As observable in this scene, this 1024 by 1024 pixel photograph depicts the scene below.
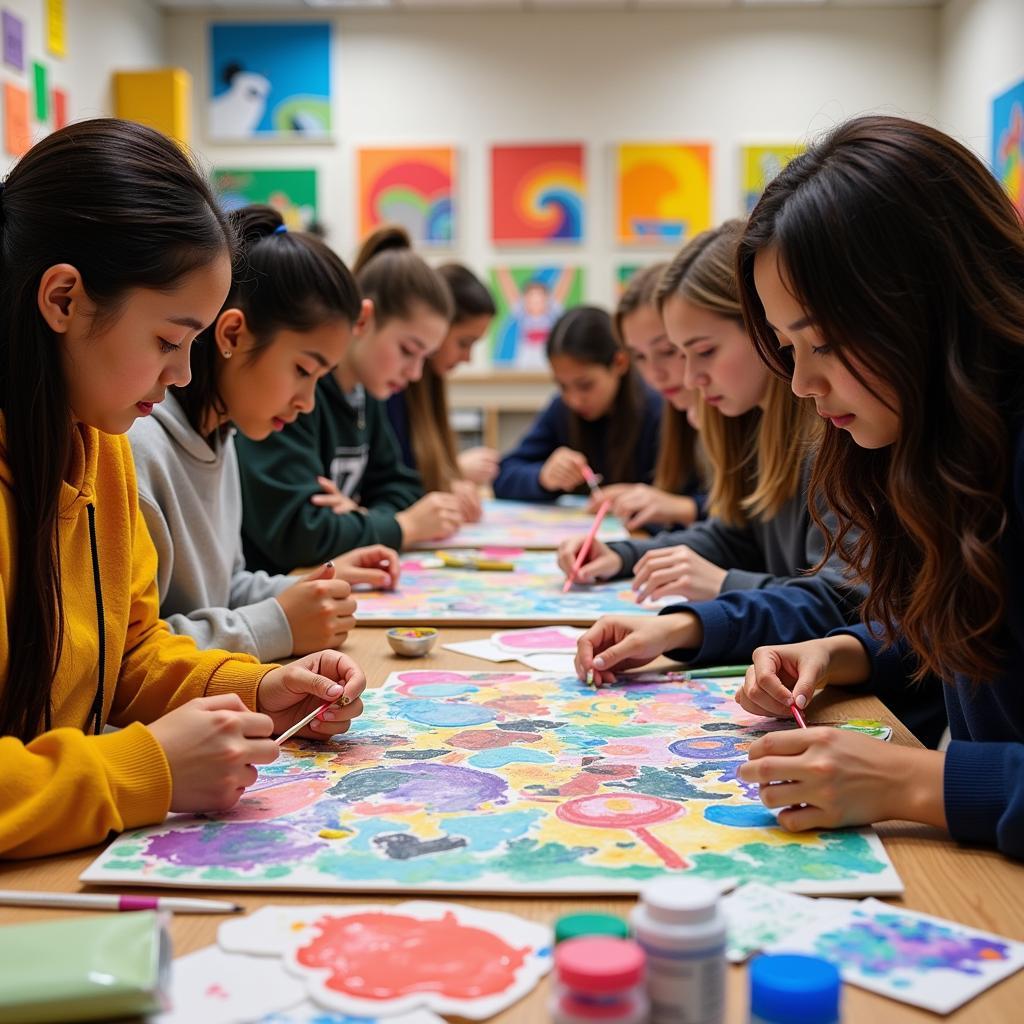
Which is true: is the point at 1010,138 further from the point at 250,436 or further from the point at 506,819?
the point at 506,819

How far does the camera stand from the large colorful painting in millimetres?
5375

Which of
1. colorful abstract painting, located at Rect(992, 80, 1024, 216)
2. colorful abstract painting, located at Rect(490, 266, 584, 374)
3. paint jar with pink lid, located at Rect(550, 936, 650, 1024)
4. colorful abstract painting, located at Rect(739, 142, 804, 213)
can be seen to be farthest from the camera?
colorful abstract painting, located at Rect(490, 266, 584, 374)

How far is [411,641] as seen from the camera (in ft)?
4.49

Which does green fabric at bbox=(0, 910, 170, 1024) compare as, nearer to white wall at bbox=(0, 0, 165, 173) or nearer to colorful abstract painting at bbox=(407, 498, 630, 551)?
colorful abstract painting at bbox=(407, 498, 630, 551)

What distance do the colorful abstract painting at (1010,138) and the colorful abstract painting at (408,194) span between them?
2268 mm

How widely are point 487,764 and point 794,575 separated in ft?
2.67

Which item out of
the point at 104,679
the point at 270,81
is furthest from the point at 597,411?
the point at 270,81

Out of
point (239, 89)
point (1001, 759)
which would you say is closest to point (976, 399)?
point (1001, 759)

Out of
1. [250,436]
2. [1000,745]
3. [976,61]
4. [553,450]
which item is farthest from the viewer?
[976,61]

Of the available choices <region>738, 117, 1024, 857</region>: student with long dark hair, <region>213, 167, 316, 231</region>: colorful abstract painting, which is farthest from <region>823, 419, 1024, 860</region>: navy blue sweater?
<region>213, 167, 316, 231</region>: colorful abstract painting

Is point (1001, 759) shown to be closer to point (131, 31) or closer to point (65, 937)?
point (65, 937)

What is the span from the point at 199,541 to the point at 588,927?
1.07 meters

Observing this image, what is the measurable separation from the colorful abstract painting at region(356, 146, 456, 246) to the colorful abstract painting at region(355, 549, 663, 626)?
144 inches

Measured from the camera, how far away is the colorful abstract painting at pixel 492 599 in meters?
1.58
